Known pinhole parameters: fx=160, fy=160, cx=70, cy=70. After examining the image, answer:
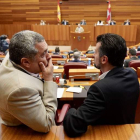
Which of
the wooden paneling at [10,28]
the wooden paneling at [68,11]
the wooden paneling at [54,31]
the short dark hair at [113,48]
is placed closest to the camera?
the short dark hair at [113,48]

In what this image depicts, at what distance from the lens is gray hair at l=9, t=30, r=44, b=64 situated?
0.96 metres

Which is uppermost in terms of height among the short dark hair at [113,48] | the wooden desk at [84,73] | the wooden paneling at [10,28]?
the wooden paneling at [10,28]

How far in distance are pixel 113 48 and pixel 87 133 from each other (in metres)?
0.59

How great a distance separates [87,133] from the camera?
100 cm

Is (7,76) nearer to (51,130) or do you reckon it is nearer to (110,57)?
(51,130)

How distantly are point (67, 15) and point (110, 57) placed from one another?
9404mm

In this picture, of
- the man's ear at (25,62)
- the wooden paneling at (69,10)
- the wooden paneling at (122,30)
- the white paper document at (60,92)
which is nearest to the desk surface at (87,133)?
the man's ear at (25,62)

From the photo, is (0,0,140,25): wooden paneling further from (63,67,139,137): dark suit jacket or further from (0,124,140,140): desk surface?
(0,124,140,140): desk surface

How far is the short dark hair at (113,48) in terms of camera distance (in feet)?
3.67

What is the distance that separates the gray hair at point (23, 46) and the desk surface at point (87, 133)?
436 mm

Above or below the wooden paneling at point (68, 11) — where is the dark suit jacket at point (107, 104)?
below

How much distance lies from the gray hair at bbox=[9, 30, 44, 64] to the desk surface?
1.43ft

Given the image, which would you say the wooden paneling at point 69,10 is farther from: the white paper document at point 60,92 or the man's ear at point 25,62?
the man's ear at point 25,62

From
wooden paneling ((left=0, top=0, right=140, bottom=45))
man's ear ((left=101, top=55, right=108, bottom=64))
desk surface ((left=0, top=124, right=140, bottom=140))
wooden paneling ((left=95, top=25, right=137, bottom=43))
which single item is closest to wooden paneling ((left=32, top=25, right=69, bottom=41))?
wooden paneling ((left=0, top=0, right=140, bottom=45))
